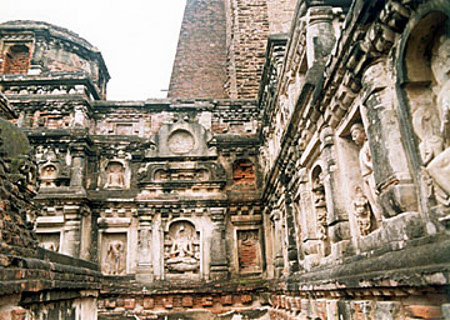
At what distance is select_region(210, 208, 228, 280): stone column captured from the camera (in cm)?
1348

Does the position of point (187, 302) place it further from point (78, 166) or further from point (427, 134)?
point (427, 134)

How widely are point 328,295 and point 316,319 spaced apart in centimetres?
107

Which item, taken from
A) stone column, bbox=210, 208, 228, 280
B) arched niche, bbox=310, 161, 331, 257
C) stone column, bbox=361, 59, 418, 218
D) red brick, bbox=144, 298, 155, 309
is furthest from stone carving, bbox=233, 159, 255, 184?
stone column, bbox=361, 59, 418, 218

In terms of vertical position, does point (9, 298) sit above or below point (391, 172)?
below

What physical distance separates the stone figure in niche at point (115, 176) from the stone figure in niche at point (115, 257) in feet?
6.24

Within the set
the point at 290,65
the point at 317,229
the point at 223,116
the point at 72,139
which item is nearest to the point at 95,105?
the point at 72,139

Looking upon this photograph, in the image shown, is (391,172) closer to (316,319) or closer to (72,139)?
(316,319)

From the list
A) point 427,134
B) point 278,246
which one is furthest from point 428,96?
point 278,246

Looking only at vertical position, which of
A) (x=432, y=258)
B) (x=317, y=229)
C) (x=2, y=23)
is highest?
(x=2, y=23)

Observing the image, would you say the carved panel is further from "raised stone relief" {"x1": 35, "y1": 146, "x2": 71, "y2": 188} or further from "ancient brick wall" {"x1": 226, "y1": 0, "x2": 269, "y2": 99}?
"ancient brick wall" {"x1": 226, "y1": 0, "x2": 269, "y2": 99}

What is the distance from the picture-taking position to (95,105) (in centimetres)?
1513

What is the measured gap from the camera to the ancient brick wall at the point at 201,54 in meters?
20.1

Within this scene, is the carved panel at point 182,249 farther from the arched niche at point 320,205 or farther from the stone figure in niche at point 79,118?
the arched niche at point 320,205

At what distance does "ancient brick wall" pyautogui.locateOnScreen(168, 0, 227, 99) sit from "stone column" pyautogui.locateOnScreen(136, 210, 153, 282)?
25.1 ft
